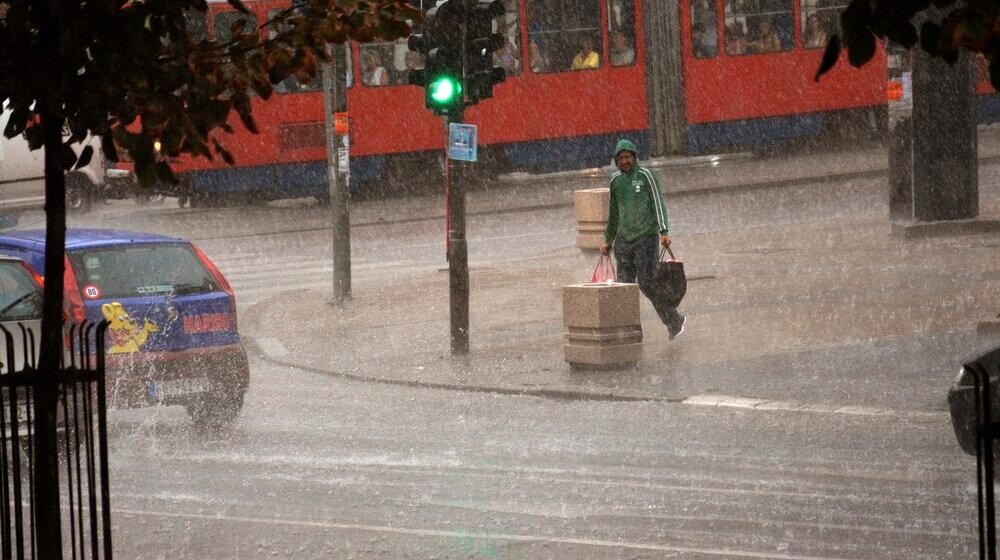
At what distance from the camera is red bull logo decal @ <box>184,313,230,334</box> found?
41.7 feet

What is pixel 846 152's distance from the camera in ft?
111

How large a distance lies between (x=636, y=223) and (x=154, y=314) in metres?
5.37

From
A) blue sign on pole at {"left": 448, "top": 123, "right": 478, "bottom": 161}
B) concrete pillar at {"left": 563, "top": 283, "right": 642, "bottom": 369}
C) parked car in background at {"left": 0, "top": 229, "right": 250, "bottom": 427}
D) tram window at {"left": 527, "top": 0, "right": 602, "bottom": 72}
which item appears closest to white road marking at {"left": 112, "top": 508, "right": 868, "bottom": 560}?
parked car in background at {"left": 0, "top": 229, "right": 250, "bottom": 427}

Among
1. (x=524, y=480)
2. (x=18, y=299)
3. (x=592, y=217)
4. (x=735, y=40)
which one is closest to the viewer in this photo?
(x=524, y=480)

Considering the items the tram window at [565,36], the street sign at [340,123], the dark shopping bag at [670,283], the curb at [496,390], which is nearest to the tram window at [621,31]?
the tram window at [565,36]

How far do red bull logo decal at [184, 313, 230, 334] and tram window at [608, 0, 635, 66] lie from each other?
64.0 feet

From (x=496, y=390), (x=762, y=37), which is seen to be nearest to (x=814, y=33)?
(x=762, y=37)

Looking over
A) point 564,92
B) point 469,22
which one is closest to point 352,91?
point 564,92

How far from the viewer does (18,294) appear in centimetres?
1212

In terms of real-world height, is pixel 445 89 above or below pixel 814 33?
below

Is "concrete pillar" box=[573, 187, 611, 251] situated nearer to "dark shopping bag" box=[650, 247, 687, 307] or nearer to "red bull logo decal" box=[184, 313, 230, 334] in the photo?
"dark shopping bag" box=[650, 247, 687, 307]

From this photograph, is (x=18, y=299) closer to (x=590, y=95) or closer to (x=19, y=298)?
(x=19, y=298)

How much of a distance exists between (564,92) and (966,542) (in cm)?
2385

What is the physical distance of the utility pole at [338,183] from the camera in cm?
1983
